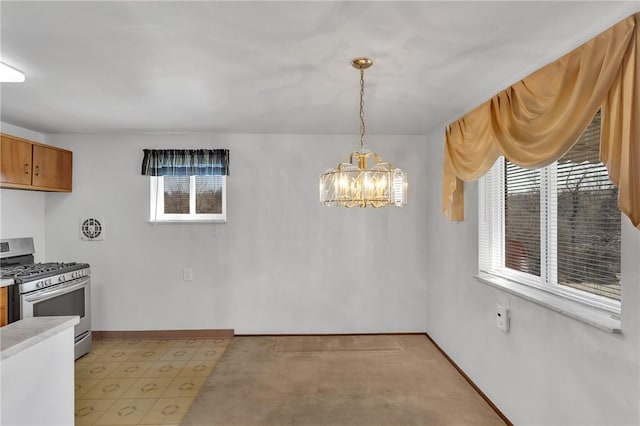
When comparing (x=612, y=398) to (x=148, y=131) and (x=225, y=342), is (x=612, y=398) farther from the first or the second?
(x=148, y=131)

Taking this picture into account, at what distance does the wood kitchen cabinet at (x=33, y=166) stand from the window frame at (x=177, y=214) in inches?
37.3

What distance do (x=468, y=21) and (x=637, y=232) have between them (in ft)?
4.08

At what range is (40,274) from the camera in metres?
3.27

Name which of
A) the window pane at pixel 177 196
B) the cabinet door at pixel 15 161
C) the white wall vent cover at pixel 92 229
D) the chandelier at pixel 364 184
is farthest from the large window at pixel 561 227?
the cabinet door at pixel 15 161

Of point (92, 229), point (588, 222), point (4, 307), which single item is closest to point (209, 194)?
point (92, 229)

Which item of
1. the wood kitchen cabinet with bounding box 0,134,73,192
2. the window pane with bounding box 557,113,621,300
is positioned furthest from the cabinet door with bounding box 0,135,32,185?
the window pane with bounding box 557,113,621,300

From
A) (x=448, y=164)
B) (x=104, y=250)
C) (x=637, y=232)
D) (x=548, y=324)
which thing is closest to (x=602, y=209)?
(x=637, y=232)

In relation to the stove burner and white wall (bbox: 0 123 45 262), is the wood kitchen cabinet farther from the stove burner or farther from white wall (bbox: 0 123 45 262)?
the stove burner

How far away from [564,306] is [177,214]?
3.95 m

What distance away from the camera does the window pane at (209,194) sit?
169 inches

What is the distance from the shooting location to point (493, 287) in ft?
8.95

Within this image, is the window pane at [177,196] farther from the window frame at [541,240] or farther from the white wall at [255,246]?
the window frame at [541,240]

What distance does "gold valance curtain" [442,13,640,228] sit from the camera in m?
1.40

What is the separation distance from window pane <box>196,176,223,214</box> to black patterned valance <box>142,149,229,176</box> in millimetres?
145
